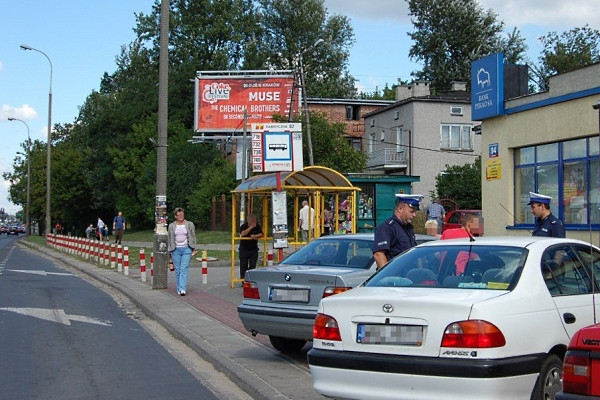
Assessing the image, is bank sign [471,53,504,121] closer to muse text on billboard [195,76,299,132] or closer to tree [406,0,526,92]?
muse text on billboard [195,76,299,132]

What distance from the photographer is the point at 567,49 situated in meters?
61.7

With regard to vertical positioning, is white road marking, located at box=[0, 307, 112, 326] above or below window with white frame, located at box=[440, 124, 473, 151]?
below

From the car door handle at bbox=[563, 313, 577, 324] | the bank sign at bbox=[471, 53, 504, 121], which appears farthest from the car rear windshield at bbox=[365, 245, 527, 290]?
the bank sign at bbox=[471, 53, 504, 121]

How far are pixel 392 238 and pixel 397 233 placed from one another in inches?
3.6

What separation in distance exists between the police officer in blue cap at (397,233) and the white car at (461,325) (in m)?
1.80

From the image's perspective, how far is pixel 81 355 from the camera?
965 cm

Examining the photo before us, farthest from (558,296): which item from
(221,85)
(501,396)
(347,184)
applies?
(221,85)

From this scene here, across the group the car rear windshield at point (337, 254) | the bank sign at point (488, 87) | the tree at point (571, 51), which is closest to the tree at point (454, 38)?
the tree at point (571, 51)

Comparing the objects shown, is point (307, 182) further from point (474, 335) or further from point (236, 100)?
point (236, 100)

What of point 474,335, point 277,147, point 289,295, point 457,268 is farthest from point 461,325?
point 277,147

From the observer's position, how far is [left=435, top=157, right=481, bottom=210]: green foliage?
4422 centimetres

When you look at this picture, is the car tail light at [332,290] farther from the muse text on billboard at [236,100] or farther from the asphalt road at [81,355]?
the muse text on billboard at [236,100]

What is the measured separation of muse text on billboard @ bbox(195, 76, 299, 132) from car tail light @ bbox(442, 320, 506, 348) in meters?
41.8

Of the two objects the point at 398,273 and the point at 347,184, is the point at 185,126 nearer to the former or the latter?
the point at 347,184
